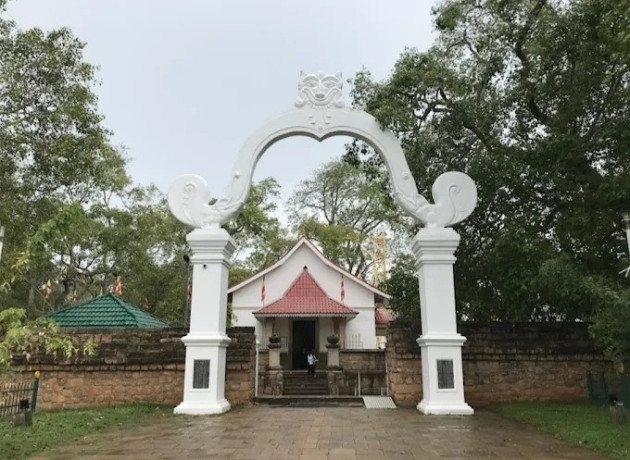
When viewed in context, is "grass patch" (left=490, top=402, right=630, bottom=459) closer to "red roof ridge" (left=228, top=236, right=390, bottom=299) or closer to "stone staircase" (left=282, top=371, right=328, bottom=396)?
"stone staircase" (left=282, top=371, right=328, bottom=396)

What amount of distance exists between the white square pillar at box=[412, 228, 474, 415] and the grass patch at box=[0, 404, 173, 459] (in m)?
4.31

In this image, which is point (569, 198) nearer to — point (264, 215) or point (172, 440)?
point (172, 440)

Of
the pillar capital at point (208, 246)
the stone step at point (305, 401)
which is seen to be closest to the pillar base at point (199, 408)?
the pillar capital at point (208, 246)

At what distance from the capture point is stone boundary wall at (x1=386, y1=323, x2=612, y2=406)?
30.3 ft

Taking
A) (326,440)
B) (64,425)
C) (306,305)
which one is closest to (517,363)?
(326,440)

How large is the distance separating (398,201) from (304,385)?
778cm

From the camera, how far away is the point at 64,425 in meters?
7.04

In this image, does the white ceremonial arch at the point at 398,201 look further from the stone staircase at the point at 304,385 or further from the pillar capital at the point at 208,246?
the stone staircase at the point at 304,385

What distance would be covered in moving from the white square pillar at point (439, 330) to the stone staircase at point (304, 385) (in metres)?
6.04

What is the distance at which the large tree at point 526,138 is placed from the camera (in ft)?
28.5

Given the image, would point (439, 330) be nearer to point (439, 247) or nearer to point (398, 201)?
point (439, 247)

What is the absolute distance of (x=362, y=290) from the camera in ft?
70.7

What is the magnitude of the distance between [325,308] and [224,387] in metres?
9.54

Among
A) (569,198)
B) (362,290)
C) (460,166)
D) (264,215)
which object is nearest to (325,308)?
(362,290)
